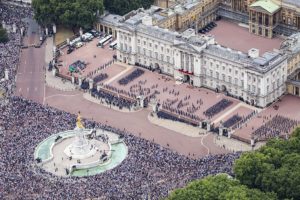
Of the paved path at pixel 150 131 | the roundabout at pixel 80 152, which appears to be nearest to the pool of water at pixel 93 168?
the roundabout at pixel 80 152

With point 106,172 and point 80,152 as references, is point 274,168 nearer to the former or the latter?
point 106,172

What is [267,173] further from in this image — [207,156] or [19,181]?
[19,181]

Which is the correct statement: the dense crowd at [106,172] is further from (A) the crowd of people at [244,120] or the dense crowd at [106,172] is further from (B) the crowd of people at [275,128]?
(A) the crowd of people at [244,120]

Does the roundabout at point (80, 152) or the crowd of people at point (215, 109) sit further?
the crowd of people at point (215, 109)

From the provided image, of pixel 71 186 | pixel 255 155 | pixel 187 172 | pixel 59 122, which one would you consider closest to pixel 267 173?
pixel 255 155

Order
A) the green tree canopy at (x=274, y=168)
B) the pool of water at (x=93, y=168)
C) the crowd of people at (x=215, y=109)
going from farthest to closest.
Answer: the crowd of people at (x=215, y=109)
the pool of water at (x=93, y=168)
the green tree canopy at (x=274, y=168)

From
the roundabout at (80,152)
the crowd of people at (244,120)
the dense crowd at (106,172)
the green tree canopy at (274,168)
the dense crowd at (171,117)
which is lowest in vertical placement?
the crowd of people at (244,120)
